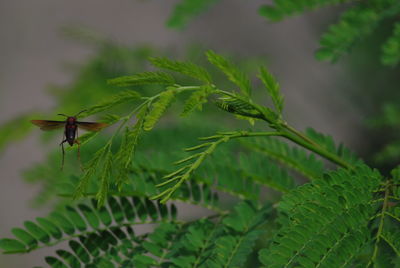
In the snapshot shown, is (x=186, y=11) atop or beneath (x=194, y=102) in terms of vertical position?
atop

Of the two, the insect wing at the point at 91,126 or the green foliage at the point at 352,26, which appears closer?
the insect wing at the point at 91,126

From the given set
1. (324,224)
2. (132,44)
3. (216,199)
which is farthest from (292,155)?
(132,44)

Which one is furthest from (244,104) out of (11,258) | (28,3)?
(28,3)

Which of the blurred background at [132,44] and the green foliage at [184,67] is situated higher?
the blurred background at [132,44]

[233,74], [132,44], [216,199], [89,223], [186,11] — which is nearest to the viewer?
[233,74]

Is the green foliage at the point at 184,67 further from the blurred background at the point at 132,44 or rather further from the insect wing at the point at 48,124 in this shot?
the blurred background at the point at 132,44

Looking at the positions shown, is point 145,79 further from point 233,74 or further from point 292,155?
point 292,155

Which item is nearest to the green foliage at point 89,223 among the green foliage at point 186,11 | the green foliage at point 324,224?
the green foliage at point 324,224
